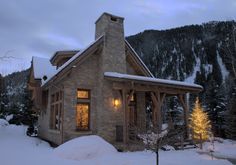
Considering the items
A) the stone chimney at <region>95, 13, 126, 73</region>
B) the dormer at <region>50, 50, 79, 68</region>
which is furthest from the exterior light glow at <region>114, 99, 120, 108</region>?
the dormer at <region>50, 50, 79, 68</region>

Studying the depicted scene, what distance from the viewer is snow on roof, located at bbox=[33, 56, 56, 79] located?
1841 cm

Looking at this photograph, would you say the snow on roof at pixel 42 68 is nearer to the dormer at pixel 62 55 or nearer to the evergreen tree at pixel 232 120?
the dormer at pixel 62 55

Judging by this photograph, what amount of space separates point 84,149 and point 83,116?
167 inches

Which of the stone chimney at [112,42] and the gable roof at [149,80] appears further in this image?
the stone chimney at [112,42]

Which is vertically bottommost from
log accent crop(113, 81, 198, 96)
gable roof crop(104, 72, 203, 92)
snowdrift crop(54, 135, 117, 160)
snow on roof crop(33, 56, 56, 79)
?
snowdrift crop(54, 135, 117, 160)

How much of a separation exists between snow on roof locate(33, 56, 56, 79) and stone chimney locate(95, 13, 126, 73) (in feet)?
19.7

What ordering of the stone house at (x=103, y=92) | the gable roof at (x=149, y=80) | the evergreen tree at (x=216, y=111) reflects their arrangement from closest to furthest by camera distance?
the gable roof at (x=149, y=80) < the stone house at (x=103, y=92) < the evergreen tree at (x=216, y=111)

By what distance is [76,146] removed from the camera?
1031 centimetres

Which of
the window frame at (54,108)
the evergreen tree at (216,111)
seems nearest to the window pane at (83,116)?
the window frame at (54,108)

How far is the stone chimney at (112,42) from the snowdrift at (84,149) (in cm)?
437

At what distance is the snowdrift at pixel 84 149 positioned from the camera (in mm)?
9859

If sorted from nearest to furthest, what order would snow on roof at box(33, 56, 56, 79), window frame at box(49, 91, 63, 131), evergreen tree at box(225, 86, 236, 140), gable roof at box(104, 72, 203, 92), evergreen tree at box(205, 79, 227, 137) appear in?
gable roof at box(104, 72, 203, 92) < window frame at box(49, 91, 63, 131) < snow on roof at box(33, 56, 56, 79) < evergreen tree at box(225, 86, 236, 140) < evergreen tree at box(205, 79, 227, 137)

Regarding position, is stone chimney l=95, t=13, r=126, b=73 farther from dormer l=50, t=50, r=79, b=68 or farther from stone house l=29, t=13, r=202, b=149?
dormer l=50, t=50, r=79, b=68

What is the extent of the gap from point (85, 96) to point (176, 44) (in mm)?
66364
